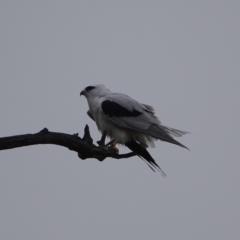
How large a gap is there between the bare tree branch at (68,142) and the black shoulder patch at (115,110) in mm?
799

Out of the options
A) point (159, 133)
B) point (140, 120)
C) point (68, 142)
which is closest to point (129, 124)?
point (140, 120)

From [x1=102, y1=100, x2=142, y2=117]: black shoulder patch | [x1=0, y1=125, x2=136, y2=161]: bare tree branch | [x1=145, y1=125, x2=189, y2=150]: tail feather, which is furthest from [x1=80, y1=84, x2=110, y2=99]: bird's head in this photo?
[x1=0, y1=125, x2=136, y2=161]: bare tree branch

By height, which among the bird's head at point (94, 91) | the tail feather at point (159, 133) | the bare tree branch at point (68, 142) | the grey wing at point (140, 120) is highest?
the bird's head at point (94, 91)

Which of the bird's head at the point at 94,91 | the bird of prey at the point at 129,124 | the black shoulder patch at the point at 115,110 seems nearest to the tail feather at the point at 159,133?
the bird of prey at the point at 129,124

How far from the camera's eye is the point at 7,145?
4.33 meters

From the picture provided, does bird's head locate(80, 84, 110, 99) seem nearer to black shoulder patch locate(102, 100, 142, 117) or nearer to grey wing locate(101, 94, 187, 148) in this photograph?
grey wing locate(101, 94, 187, 148)

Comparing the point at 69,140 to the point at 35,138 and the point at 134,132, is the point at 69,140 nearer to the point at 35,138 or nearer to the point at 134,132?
the point at 35,138

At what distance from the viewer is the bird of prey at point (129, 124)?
21.5 ft

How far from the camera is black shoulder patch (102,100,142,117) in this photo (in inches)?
259

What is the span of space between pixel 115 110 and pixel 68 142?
Result: 1.74m

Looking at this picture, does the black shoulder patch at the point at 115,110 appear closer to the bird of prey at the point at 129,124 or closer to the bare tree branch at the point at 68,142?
the bird of prey at the point at 129,124

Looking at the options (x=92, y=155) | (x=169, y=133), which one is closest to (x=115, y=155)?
(x=92, y=155)

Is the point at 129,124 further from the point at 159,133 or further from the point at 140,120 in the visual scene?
the point at 159,133

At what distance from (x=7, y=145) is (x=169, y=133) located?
10.2 feet
